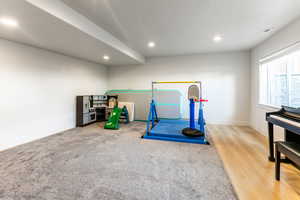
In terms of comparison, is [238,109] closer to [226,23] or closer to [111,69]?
[226,23]

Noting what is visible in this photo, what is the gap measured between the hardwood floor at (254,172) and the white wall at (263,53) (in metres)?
0.78

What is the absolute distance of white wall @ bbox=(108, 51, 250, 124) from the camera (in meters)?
4.44

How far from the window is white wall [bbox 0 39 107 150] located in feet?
18.6

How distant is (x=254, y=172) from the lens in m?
1.93

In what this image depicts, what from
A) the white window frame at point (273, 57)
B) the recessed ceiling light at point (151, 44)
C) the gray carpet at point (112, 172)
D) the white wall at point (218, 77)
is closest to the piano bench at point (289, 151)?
the gray carpet at point (112, 172)

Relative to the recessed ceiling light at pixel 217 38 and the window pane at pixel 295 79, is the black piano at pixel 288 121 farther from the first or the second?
the recessed ceiling light at pixel 217 38

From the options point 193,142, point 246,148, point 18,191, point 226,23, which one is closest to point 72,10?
point 18,191

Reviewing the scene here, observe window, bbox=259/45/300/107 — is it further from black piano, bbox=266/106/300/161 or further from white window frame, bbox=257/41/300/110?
black piano, bbox=266/106/300/161

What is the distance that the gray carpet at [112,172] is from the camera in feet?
4.98

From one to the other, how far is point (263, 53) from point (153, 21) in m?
3.21

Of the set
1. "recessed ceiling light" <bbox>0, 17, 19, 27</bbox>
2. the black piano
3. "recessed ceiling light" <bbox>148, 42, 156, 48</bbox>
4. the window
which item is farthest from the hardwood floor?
"recessed ceiling light" <bbox>0, 17, 19, 27</bbox>

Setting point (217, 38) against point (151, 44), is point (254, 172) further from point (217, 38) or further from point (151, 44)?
point (151, 44)

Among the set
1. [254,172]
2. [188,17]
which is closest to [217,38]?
[188,17]

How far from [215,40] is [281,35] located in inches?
51.3
